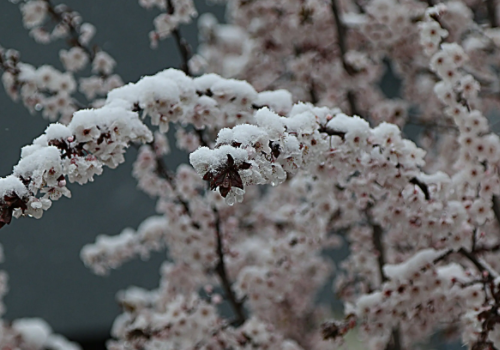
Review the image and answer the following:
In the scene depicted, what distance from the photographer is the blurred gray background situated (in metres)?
5.88

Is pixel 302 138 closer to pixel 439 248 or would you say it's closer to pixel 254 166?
pixel 254 166

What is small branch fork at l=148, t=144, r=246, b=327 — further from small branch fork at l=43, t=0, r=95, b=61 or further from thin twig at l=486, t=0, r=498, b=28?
thin twig at l=486, t=0, r=498, b=28

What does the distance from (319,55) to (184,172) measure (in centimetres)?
160

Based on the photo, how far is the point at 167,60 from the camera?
6.20m

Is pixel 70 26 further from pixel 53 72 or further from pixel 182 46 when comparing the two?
pixel 182 46

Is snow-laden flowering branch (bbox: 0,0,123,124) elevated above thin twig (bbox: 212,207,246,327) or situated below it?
above

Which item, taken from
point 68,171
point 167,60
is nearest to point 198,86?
point 68,171

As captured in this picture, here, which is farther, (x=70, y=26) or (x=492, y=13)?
(x=492, y=13)

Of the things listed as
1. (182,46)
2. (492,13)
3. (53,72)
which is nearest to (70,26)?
(53,72)

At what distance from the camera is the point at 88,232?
627 centimetres

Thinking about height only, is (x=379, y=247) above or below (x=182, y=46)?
below

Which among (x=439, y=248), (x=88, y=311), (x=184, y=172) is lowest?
(x=88, y=311)

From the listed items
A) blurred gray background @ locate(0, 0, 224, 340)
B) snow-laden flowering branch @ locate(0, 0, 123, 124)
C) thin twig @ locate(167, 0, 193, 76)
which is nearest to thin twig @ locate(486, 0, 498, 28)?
thin twig @ locate(167, 0, 193, 76)

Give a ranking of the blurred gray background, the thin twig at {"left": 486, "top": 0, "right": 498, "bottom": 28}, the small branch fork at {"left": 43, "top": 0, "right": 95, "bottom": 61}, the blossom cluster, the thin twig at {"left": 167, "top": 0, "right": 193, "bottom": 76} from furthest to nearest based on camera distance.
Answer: the blurred gray background, the thin twig at {"left": 486, "top": 0, "right": 498, "bottom": 28}, the small branch fork at {"left": 43, "top": 0, "right": 95, "bottom": 61}, the thin twig at {"left": 167, "top": 0, "right": 193, "bottom": 76}, the blossom cluster
